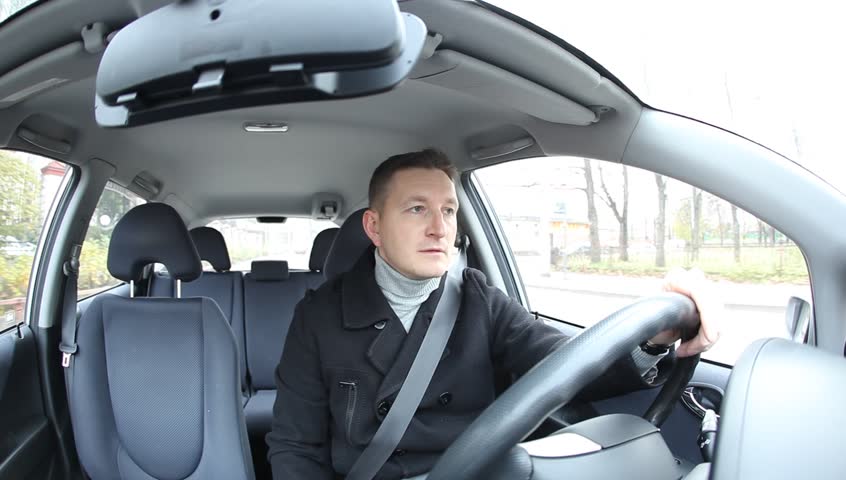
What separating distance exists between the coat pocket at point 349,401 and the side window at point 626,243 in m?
0.77

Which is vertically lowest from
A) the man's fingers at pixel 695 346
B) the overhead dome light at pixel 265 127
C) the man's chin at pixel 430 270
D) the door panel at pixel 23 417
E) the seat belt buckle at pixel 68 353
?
the door panel at pixel 23 417

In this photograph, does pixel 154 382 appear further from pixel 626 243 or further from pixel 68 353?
pixel 626 243

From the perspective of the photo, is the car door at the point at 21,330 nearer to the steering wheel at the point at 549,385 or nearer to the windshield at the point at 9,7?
the windshield at the point at 9,7

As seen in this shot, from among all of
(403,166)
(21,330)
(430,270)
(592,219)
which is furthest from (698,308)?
(21,330)

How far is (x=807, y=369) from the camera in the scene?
2.61 feet

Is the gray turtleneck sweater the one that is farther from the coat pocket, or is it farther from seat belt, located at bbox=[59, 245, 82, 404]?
seat belt, located at bbox=[59, 245, 82, 404]

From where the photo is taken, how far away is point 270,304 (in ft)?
12.9

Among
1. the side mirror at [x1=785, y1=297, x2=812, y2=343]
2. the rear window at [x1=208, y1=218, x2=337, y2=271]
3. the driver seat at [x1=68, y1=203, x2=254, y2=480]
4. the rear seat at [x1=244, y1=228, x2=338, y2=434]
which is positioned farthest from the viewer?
the rear window at [x1=208, y1=218, x2=337, y2=271]

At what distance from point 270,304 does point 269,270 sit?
25cm

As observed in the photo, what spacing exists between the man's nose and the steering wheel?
2.66ft

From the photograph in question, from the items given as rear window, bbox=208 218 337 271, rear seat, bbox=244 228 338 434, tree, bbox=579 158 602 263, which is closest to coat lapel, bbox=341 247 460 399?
tree, bbox=579 158 602 263

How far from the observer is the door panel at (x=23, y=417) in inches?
79.6

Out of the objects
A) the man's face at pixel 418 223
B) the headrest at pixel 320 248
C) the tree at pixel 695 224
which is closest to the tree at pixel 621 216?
the tree at pixel 695 224

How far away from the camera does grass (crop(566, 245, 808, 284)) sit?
122 centimetres
